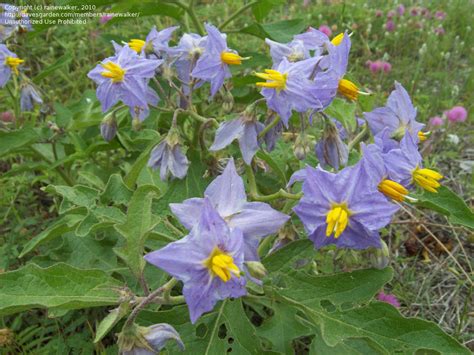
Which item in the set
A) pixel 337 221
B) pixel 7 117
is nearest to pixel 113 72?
pixel 337 221

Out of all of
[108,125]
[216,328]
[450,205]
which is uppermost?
[108,125]

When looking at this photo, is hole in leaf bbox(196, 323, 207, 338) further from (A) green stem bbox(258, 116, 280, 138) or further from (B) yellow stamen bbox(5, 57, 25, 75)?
(B) yellow stamen bbox(5, 57, 25, 75)

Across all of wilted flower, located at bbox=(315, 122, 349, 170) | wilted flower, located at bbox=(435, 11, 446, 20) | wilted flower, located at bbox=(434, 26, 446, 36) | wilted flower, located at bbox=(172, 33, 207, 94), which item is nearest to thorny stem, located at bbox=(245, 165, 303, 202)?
wilted flower, located at bbox=(315, 122, 349, 170)

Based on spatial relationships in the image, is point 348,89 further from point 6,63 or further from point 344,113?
point 6,63

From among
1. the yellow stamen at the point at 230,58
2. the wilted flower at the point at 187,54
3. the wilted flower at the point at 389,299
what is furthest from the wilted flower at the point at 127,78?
the wilted flower at the point at 389,299

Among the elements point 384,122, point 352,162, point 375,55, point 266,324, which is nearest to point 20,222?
point 266,324

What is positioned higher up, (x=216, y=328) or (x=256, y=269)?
(x=256, y=269)

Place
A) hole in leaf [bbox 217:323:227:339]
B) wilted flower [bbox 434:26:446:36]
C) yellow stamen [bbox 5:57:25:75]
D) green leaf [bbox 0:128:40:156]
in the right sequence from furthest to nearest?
wilted flower [bbox 434:26:446:36]
yellow stamen [bbox 5:57:25:75]
green leaf [bbox 0:128:40:156]
hole in leaf [bbox 217:323:227:339]
